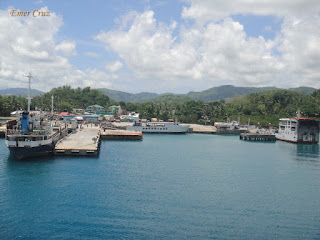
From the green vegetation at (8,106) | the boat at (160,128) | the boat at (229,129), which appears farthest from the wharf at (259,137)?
the green vegetation at (8,106)

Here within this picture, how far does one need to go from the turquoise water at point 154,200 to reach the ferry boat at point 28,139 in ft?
6.49

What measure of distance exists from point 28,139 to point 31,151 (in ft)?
6.64

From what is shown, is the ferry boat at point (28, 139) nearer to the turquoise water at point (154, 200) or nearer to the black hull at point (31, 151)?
the black hull at point (31, 151)

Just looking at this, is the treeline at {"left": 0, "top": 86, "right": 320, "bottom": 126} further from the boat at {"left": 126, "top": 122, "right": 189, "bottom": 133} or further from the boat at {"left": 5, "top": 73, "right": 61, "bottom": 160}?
the boat at {"left": 5, "top": 73, "right": 61, "bottom": 160}

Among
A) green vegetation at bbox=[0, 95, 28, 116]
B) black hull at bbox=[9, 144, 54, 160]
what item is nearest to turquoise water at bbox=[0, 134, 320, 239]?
black hull at bbox=[9, 144, 54, 160]

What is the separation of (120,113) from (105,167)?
124769 millimetres

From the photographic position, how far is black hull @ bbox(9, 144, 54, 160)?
141 feet

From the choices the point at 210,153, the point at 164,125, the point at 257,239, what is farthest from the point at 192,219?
the point at 164,125

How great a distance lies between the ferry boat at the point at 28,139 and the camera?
43.0 m

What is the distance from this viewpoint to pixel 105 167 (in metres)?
41.4

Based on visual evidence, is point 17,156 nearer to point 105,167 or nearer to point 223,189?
point 105,167

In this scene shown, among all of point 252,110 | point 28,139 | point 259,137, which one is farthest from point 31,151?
point 252,110

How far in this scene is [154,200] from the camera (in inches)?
1094

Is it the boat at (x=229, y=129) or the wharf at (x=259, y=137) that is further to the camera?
the boat at (x=229, y=129)
